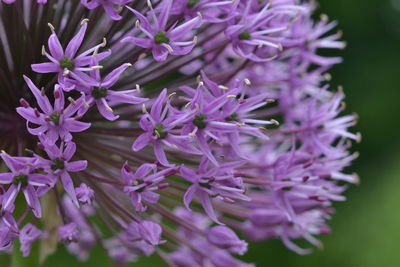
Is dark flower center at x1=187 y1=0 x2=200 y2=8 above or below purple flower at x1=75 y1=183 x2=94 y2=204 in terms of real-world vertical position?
above

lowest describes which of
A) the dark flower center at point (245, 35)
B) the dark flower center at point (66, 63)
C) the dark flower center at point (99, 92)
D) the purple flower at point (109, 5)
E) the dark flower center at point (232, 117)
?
the dark flower center at point (232, 117)

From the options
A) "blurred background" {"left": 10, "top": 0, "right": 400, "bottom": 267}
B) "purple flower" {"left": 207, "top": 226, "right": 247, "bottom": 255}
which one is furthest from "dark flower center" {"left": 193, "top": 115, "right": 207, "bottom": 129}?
"blurred background" {"left": 10, "top": 0, "right": 400, "bottom": 267}

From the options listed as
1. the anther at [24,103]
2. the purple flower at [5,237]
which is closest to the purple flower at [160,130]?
the anther at [24,103]

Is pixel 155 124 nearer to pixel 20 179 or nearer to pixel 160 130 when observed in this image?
pixel 160 130

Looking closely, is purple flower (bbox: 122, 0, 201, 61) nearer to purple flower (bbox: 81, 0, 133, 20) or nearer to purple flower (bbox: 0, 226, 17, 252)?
purple flower (bbox: 81, 0, 133, 20)

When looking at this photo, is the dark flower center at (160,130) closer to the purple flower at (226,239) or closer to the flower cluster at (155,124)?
the flower cluster at (155,124)

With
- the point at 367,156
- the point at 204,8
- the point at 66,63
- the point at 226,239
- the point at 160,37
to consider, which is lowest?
the point at 367,156

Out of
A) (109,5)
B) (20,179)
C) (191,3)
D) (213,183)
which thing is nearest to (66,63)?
(109,5)

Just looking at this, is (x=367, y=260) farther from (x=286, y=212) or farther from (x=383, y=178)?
(x=286, y=212)
